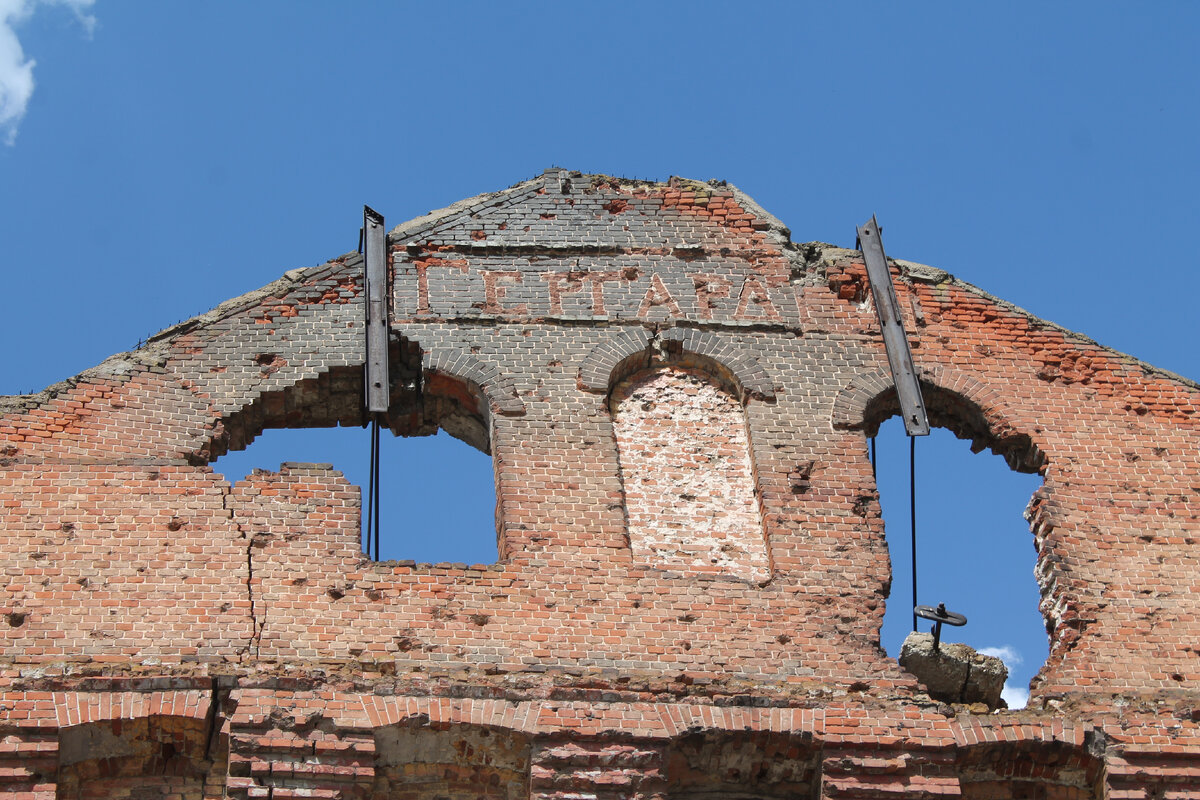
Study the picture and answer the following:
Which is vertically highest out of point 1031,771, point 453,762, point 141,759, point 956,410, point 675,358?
point 675,358

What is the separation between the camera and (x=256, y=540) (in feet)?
44.5

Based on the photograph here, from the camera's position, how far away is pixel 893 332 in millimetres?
15680

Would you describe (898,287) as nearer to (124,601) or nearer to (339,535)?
(339,535)

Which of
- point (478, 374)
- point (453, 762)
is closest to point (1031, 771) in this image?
point (453, 762)

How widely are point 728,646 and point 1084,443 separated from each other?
11.4 ft

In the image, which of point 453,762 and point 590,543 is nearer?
point 453,762

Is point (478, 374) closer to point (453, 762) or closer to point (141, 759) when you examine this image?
point (453, 762)

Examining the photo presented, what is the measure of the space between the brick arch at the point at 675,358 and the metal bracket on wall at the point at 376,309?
55.7 inches

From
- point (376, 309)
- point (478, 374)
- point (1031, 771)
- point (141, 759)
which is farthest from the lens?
point (376, 309)

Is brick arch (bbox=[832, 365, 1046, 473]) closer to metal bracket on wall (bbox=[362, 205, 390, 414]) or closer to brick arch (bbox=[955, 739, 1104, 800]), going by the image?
brick arch (bbox=[955, 739, 1104, 800])

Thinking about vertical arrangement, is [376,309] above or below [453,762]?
above

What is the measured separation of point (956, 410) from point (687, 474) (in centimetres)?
227

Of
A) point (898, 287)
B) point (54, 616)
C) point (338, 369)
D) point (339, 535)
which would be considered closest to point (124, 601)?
point (54, 616)

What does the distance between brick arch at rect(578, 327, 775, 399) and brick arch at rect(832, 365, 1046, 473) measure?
24.2 inches
